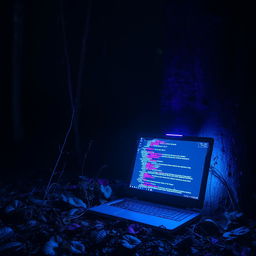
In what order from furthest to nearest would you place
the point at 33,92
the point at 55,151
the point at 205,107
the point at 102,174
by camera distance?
the point at 33,92, the point at 55,151, the point at 102,174, the point at 205,107

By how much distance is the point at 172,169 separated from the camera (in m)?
2.19

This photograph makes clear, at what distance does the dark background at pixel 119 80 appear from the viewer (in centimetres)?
216

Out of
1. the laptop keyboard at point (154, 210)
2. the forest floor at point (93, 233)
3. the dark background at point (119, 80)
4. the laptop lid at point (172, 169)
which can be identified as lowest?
the forest floor at point (93, 233)

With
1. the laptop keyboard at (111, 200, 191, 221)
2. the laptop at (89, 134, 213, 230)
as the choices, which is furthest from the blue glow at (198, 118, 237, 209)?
the laptop keyboard at (111, 200, 191, 221)

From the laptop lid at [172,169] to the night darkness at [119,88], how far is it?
0.19 m

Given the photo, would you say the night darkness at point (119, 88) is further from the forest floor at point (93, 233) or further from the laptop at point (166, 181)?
the laptop at point (166, 181)

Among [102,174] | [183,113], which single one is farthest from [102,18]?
[102,174]

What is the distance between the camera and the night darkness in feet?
7.02

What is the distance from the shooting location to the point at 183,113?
241 centimetres

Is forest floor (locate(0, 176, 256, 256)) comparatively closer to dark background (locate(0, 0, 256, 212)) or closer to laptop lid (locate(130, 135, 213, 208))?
laptop lid (locate(130, 135, 213, 208))

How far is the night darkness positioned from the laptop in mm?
189

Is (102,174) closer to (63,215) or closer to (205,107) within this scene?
(63,215)

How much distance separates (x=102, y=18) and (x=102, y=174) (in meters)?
1.91

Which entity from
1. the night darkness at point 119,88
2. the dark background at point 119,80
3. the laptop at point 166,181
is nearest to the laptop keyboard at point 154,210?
the laptop at point 166,181
